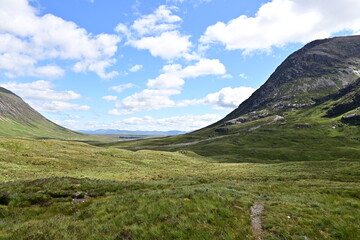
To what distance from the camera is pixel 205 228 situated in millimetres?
12969

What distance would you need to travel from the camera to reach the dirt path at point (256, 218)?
13.1 meters

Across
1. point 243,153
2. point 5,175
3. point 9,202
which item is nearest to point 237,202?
point 9,202

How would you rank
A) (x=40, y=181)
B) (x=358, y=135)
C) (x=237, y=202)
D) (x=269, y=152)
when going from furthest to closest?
(x=358, y=135) → (x=269, y=152) → (x=40, y=181) → (x=237, y=202)

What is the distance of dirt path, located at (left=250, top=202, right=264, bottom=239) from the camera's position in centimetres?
1308

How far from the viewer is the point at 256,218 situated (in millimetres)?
15742

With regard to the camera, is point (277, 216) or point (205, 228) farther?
point (277, 216)

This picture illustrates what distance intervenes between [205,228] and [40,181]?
78.1ft

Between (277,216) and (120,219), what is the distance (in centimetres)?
1100

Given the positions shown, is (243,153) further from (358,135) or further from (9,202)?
(9,202)

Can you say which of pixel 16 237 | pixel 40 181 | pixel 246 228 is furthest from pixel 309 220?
pixel 40 181

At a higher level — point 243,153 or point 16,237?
point 16,237

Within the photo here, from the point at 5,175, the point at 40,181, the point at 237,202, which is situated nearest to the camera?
the point at 237,202

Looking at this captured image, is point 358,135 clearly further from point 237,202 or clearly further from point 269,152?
point 237,202

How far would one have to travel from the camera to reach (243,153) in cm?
14988
